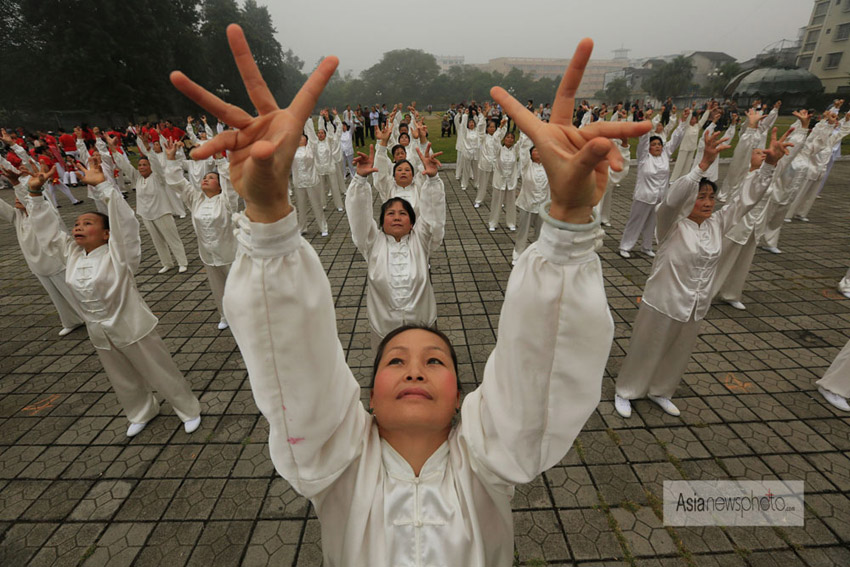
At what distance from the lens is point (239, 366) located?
15.8 feet

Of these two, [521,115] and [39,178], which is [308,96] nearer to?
[521,115]

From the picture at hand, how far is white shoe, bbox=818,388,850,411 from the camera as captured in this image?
Result: 3959 millimetres

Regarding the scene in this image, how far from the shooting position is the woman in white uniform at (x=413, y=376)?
1.14 metres

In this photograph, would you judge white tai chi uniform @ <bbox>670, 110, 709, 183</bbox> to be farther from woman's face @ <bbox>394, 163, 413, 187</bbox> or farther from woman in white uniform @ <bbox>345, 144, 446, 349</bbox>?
woman in white uniform @ <bbox>345, 144, 446, 349</bbox>

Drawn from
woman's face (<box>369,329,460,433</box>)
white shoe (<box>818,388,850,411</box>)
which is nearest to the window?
white shoe (<box>818,388,850,411</box>)

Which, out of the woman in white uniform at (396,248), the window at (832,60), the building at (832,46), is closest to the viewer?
the woman in white uniform at (396,248)

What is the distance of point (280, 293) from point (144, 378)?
3.81m

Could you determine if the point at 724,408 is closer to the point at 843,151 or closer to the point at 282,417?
the point at 282,417

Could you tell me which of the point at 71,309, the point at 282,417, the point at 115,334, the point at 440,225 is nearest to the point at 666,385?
the point at 440,225

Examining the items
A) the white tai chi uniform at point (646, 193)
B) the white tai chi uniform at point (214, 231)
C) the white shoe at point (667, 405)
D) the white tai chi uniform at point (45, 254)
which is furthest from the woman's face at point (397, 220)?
the white tai chi uniform at point (646, 193)

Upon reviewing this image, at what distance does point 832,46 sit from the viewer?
1855 inches

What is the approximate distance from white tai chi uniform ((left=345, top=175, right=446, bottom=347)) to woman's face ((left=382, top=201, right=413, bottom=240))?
12 centimetres

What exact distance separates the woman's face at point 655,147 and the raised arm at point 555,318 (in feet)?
23.9

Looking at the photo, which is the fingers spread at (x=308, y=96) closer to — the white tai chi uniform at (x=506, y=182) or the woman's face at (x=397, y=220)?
the woman's face at (x=397, y=220)
